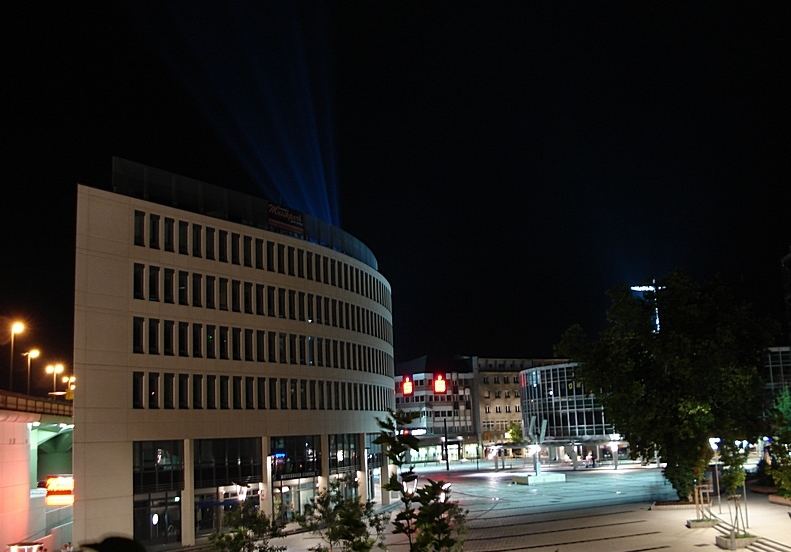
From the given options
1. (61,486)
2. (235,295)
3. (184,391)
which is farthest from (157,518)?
(235,295)

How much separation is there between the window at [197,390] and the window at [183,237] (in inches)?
327

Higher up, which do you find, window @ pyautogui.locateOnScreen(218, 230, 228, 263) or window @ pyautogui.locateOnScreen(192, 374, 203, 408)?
window @ pyautogui.locateOnScreen(218, 230, 228, 263)

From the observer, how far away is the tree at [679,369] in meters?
54.7

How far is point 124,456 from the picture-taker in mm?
47750

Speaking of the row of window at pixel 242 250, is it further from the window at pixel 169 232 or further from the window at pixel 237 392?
the window at pixel 237 392

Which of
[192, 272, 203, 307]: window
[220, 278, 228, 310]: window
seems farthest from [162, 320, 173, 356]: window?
[220, 278, 228, 310]: window

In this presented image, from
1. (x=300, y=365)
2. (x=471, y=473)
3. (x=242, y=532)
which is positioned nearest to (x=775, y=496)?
(x=300, y=365)

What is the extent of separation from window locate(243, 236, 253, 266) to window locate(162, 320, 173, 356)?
28.1 ft

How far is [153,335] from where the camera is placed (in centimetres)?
5144

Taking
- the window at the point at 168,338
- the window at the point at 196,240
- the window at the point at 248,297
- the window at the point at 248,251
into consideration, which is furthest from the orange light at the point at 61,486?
the window at the point at 248,251

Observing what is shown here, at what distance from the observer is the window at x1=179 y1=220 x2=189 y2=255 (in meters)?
54.0

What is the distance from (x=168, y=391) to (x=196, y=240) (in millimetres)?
10376

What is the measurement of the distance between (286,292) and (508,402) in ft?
405

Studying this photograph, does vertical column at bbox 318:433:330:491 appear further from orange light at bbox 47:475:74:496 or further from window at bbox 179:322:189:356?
orange light at bbox 47:475:74:496
